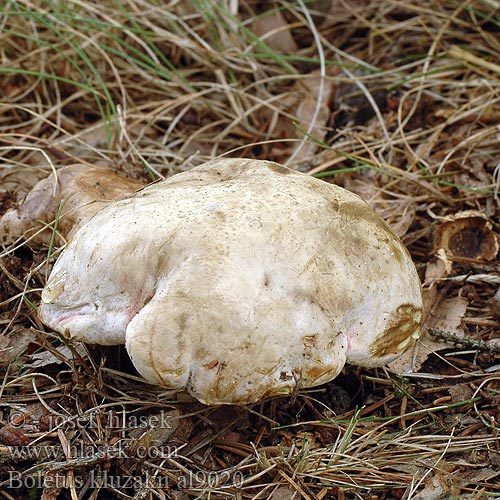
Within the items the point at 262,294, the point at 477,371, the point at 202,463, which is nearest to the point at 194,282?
the point at 262,294

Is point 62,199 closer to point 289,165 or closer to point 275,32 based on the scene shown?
point 289,165

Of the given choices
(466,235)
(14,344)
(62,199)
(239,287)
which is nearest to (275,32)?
(466,235)

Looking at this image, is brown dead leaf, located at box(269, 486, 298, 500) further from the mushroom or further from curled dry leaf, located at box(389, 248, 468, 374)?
curled dry leaf, located at box(389, 248, 468, 374)

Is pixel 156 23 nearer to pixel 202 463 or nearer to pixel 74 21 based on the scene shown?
pixel 74 21

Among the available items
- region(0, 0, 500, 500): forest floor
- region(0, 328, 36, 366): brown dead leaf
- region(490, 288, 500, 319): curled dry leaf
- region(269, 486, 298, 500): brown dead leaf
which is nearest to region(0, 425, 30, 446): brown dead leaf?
region(0, 0, 500, 500): forest floor

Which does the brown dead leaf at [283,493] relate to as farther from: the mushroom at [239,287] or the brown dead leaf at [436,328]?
the brown dead leaf at [436,328]
